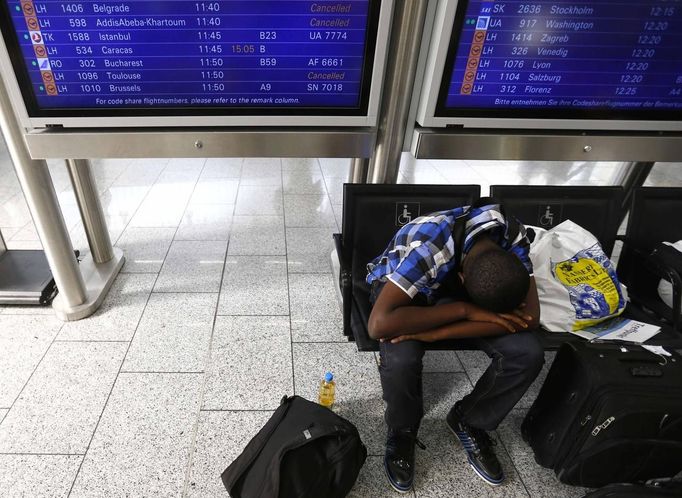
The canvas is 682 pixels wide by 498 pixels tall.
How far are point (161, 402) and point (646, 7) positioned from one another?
268 cm

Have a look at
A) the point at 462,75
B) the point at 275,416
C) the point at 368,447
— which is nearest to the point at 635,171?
the point at 462,75

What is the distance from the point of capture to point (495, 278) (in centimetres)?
129

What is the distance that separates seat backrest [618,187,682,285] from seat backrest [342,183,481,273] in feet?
2.80

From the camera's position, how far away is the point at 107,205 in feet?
11.3

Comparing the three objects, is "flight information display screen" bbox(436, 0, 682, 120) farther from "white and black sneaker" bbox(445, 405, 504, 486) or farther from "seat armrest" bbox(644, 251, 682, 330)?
"white and black sneaker" bbox(445, 405, 504, 486)

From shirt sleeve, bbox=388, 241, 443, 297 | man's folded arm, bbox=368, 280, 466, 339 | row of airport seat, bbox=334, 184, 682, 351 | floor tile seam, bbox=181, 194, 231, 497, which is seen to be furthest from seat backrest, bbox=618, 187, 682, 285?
floor tile seam, bbox=181, 194, 231, 497

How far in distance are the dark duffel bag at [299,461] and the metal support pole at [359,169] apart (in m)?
1.34

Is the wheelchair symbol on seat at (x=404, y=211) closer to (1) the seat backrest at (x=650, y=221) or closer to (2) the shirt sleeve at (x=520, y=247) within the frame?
(2) the shirt sleeve at (x=520, y=247)

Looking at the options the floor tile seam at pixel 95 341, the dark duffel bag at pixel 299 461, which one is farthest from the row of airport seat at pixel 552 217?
the floor tile seam at pixel 95 341

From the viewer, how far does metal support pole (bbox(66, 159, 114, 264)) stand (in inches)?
90.9

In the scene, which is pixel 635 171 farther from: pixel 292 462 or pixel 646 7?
pixel 292 462

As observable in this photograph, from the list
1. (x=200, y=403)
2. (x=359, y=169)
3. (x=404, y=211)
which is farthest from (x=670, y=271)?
(x=200, y=403)

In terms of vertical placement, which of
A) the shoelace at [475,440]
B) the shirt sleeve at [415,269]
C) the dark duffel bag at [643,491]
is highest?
the shirt sleeve at [415,269]

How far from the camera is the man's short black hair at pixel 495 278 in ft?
4.22
